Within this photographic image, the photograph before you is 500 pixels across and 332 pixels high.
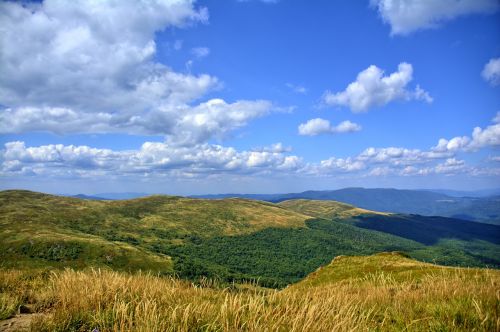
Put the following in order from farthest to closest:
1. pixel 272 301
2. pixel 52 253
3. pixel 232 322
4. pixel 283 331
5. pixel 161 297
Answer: pixel 52 253, pixel 272 301, pixel 161 297, pixel 232 322, pixel 283 331

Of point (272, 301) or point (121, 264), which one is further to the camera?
point (121, 264)

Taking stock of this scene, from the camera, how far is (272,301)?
7.09 meters

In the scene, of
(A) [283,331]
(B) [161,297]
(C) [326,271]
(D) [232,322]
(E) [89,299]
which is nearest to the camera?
(A) [283,331]

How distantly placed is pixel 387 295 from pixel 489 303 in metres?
2.56

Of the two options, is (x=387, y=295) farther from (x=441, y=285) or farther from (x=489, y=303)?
(x=489, y=303)

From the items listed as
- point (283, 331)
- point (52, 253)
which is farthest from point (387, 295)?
point (52, 253)

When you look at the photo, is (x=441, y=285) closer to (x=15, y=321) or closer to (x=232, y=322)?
(x=232, y=322)

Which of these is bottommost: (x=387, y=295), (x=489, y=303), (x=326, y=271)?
(x=326, y=271)

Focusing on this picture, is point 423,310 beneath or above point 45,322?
beneath

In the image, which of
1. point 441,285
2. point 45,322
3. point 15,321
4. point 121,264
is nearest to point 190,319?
point 45,322

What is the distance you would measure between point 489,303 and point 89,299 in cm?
732

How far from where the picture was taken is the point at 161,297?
6668 mm

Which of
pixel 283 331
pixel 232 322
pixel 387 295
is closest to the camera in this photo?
pixel 283 331

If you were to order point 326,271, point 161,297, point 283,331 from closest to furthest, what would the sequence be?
point 283,331 → point 161,297 → point 326,271
